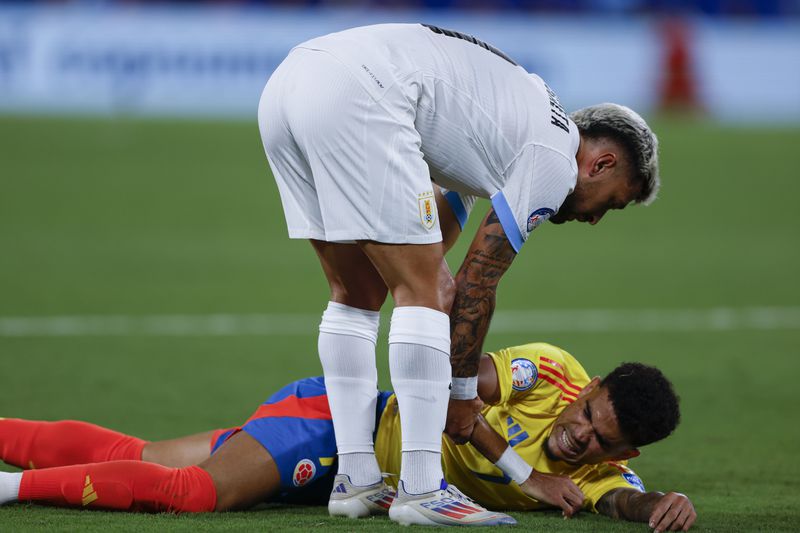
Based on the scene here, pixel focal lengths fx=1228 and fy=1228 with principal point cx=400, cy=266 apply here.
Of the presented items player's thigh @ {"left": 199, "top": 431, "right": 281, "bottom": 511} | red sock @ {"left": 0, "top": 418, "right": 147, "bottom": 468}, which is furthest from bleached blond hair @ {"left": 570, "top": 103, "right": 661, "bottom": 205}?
red sock @ {"left": 0, "top": 418, "right": 147, "bottom": 468}

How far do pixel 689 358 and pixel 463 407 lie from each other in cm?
438

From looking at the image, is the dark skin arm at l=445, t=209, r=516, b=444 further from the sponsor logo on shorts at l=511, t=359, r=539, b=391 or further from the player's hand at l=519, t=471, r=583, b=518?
the player's hand at l=519, t=471, r=583, b=518

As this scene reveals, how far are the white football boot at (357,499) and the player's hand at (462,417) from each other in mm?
307

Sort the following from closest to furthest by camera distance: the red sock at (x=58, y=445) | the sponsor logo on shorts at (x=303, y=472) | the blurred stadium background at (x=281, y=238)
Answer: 1. the sponsor logo on shorts at (x=303, y=472)
2. the red sock at (x=58, y=445)
3. the blurred stadium background at (x=281, y=238)

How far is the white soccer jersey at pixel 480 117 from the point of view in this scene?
12.9ft

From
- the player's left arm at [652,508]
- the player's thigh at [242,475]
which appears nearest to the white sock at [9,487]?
the player's thigh at [242,475]

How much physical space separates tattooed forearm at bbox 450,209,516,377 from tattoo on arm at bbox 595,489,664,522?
2.29 feet

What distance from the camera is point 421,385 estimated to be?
12.8ft

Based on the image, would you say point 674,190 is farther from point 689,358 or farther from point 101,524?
point 101,524

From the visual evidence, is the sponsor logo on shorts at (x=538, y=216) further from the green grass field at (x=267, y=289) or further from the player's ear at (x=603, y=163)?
the green grass field at (x=267, y=289)

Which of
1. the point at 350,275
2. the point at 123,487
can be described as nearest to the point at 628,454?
the point at 350,275

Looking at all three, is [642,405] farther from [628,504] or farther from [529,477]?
[529,477]

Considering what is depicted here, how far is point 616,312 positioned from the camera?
32.8ft

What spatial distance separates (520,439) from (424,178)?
105 centimetres
